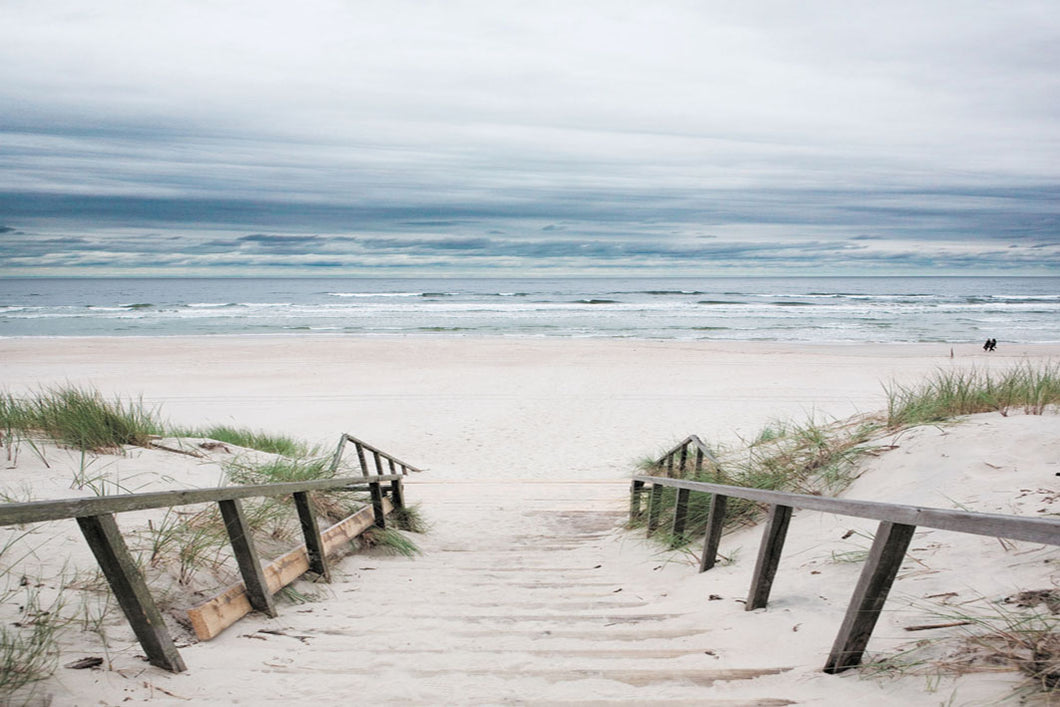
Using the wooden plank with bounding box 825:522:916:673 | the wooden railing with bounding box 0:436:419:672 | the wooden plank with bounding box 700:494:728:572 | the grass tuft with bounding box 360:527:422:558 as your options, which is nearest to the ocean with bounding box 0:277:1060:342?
the grass tuft with bounding box 360:527:422:558

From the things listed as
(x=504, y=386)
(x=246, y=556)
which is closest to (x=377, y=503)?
(x=246, y=556)

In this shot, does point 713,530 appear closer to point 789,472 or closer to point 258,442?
point 789,472

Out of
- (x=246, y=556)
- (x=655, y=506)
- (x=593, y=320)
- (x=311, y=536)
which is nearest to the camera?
(x=246, y=556)

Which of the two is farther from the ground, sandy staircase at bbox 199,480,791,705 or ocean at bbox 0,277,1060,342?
sandy staircase at bbox 199,480,791,705

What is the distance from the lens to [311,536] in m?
5.07

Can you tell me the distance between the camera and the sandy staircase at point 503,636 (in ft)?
10.4

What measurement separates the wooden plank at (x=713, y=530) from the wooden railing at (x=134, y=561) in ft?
8.56

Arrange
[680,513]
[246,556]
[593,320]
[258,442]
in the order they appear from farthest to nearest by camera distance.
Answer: [593,320], [258,442], [680,513], [246,556]

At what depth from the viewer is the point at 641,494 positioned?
8.95 m

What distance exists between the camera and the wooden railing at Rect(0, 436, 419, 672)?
2844 millimetres

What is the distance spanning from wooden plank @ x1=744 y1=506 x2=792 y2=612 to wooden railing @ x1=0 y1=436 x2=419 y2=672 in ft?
8.62

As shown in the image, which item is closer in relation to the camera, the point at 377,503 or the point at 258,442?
the point at 377,503

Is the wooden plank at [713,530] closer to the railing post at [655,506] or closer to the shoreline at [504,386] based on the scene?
the railing post at [655,506]

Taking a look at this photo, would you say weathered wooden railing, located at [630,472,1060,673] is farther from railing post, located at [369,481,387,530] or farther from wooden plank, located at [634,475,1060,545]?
railing post, located at [369,481,387,530]
